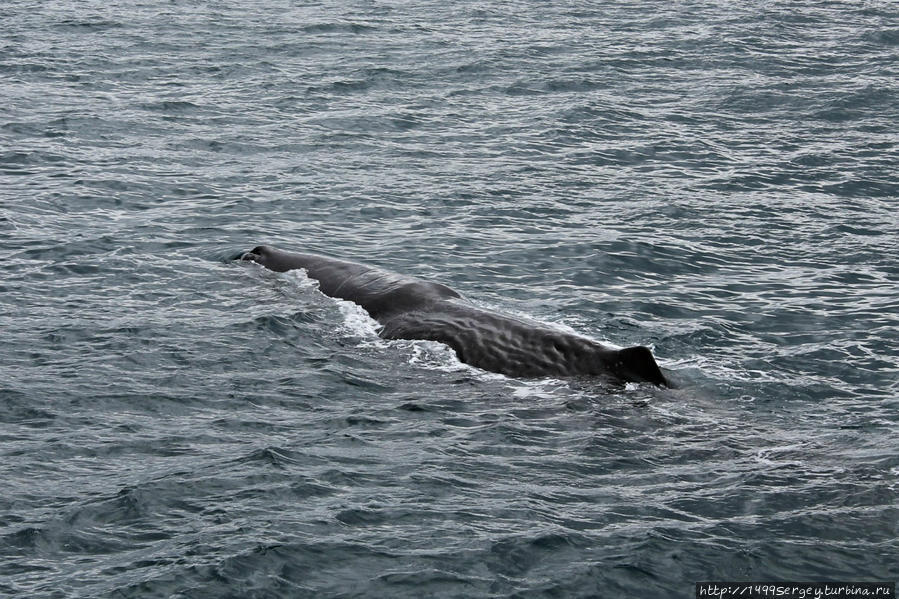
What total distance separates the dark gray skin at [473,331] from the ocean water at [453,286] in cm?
29

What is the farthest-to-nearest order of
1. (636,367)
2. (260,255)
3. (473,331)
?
1. (260,255)
2. (473,331)
3. (636,367)

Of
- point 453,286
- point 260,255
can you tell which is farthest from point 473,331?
A: point 260,255

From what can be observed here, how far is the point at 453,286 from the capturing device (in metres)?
20.7

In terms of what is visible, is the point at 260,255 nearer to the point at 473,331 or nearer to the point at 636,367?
the point at 473,331

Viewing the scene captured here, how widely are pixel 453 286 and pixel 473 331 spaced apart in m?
3.71

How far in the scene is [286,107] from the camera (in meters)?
32.6

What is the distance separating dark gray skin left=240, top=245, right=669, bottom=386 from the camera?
15.6m

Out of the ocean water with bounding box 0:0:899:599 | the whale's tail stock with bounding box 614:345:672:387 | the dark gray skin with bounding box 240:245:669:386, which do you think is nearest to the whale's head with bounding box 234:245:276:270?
the ocean water with bounding box 0:0:899:599

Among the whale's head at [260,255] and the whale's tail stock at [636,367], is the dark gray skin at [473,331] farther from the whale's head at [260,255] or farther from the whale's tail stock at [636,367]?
the whale's head at [260,255]

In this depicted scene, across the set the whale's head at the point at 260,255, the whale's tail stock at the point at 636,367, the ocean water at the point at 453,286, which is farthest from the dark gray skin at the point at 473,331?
the whale's head at the point at 260,255

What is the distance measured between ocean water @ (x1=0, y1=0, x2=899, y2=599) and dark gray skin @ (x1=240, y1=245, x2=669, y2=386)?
0.29 m

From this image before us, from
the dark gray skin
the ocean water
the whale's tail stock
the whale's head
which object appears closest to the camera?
the ocean water

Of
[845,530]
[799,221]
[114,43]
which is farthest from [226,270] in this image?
[114,43]

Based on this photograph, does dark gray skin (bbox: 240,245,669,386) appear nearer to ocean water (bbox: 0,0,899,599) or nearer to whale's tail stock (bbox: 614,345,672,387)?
whale's tail stock (bbox: 614,345,672,387)
